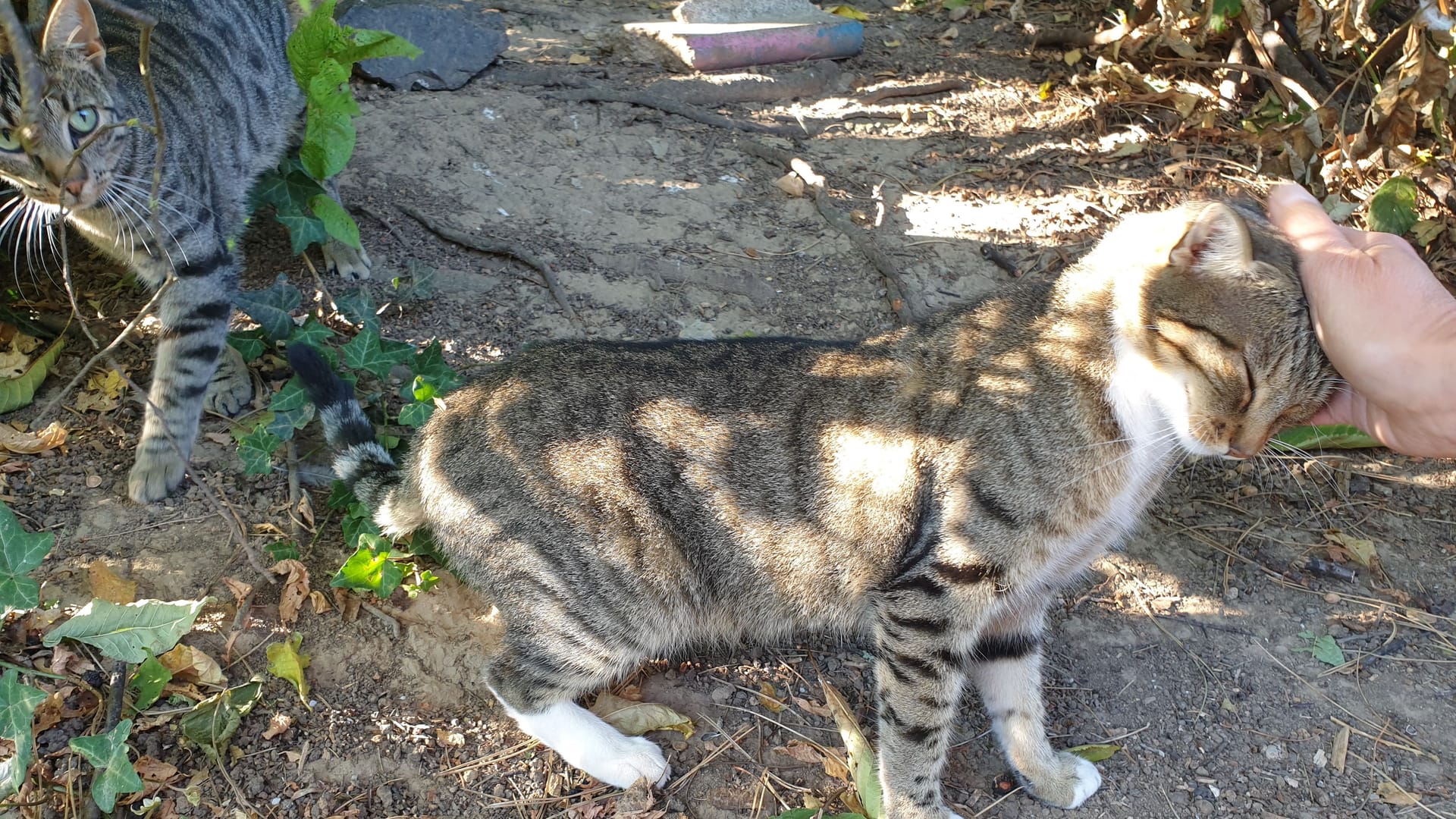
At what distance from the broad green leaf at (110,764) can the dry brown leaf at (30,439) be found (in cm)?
152

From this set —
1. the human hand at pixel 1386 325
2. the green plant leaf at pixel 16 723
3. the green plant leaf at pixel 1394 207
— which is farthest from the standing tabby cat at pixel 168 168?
the green plant leaf at pixel 1394 207

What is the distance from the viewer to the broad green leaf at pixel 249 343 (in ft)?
14.0

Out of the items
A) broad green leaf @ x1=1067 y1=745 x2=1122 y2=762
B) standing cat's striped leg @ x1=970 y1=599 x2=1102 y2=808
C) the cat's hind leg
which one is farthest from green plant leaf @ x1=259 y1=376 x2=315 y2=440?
broad green leaf @ x1=1067 y1=745 x2=1122 y2=762

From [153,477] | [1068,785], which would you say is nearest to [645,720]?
[1068,785]

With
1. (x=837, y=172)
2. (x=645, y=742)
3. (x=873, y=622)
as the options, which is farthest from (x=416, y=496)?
(x=837, y=172)

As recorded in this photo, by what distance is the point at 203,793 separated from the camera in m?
2.97

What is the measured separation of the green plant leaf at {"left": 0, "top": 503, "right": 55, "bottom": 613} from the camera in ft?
9.26

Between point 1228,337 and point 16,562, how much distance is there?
3508 millimetres

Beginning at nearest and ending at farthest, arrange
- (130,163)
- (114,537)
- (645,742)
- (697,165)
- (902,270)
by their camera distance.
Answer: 1. (645,742)
2. (114,537)
3. (130,163)
4. (902,270)
5. (697,165)

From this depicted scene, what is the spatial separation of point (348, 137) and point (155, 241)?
856 millimetres

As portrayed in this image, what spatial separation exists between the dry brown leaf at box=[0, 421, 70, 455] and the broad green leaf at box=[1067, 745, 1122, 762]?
3887 mm

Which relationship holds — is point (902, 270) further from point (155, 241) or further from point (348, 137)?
point (155, 241)

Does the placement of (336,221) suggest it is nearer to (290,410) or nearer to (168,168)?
(168,168)

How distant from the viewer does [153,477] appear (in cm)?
379
